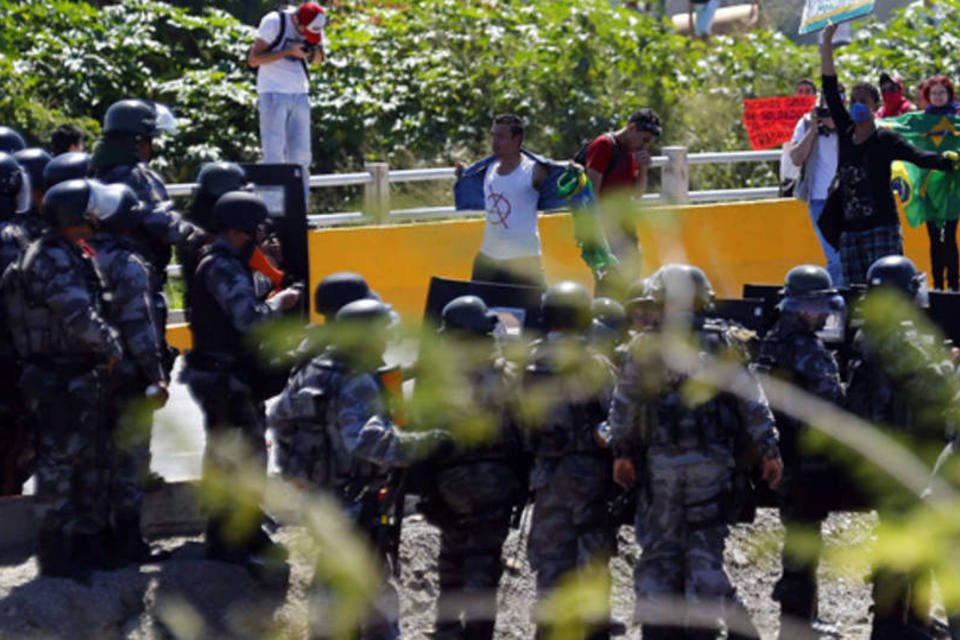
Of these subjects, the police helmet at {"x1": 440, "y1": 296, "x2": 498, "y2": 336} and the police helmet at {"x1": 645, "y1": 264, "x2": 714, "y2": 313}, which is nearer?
the police helmet at {"x1": 645, "y1": 264, "x2": 714, "y2": 313}

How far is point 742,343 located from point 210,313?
7.34ft

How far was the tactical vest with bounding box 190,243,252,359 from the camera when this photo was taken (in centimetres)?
798

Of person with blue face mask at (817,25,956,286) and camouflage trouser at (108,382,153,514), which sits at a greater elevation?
person with blue face mask at (817,25,956,286)

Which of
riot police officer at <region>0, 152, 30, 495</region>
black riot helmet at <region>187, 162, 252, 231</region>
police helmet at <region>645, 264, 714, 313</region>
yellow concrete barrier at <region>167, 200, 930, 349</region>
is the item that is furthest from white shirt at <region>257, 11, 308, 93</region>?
police helmet at <region>645, 264, 714, 313</region>

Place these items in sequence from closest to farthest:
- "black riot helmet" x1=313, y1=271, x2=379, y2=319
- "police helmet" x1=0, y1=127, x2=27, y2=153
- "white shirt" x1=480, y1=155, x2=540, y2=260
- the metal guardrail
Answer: "black riot helmet" x1=313, y1=271, x2=379, y2=319 < "police helmet" x1=0, y1=127, x2=27, y2=153 < "white shirt" x1=480, y1=155, x2=540, y2=260 < the metal guardrail

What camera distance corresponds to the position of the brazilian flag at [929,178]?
1321cm

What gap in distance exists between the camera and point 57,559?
797 centimetres

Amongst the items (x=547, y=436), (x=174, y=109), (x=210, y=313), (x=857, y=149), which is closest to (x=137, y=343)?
(x=210, y=313)

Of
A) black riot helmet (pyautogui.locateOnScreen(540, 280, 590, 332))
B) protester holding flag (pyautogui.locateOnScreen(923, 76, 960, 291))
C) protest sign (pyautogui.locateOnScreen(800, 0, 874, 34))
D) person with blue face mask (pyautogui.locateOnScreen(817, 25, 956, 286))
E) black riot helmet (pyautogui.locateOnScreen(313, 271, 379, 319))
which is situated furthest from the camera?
protester holding flag (pyautogui.locateOnScreen(923, 76, 960, 291))

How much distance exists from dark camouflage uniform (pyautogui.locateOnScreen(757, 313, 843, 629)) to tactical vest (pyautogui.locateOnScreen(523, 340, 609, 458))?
0.85 m

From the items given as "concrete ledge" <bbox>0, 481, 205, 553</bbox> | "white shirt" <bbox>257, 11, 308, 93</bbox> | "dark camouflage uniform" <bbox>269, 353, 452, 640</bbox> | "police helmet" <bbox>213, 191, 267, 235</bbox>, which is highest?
"white shirt" <bbox>257, 11, 308, 93</bbox>

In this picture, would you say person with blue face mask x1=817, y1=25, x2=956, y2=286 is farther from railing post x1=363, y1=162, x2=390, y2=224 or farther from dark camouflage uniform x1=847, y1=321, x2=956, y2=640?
railing post x1=363, y1=162, x2=390, y2=224

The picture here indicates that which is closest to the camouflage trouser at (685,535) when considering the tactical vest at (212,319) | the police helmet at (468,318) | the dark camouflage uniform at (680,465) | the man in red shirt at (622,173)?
the dark camouflage uniform at (680,465)

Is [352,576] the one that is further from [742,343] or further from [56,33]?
[56,33]
